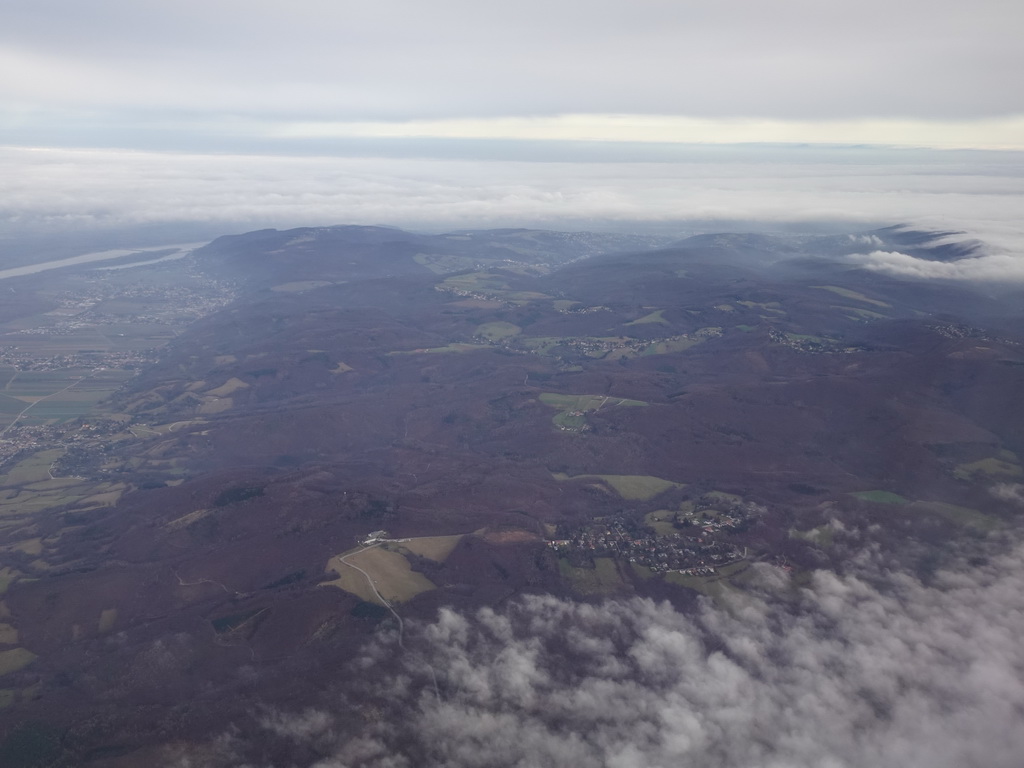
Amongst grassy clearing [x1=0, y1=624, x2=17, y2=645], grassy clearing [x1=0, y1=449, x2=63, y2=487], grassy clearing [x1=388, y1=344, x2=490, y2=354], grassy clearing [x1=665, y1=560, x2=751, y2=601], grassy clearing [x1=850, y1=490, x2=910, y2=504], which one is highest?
grassy clearing [x1=388, y1=344, x2=490, y2=354]

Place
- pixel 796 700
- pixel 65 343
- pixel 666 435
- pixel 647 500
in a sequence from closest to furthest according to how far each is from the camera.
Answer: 1. pixel 796 700
2. pixel 647 500
3. pixel 666 435
4. pixel 65 343

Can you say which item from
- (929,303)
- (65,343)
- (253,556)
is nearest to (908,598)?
(253,556)

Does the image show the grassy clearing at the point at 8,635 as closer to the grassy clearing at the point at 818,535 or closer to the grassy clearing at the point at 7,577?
the grassy clearing at the point at 7,577

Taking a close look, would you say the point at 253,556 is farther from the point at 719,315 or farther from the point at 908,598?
the point at 719,315

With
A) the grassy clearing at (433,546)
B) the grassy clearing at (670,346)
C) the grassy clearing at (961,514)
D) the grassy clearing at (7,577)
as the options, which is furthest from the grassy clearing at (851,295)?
the grassy clearing at (7,577)

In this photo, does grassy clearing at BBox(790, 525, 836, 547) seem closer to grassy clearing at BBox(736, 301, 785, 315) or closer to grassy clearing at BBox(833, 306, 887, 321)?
grassy clearing at BBox(736, 301, 785, 315)

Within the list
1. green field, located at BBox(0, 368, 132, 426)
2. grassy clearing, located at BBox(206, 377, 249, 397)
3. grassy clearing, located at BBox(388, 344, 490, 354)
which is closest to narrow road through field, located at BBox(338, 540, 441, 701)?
grassy clearing, located at BBox(206, 377, 249, 397)

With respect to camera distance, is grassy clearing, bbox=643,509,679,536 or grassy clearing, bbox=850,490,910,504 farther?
grassy clearing, bbox=850,490,910,504

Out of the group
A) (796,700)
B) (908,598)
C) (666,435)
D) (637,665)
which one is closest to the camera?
(796,700)
